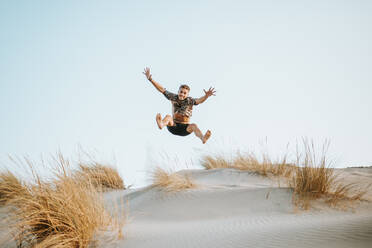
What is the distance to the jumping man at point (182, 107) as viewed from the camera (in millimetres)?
5914

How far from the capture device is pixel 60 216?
2.57 meters

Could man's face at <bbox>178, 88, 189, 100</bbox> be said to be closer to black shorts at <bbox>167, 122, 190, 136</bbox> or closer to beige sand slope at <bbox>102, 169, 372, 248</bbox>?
black shorts at <bbox>167, 122, 190, 136</bbox>

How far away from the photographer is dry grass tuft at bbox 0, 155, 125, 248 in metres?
2.49

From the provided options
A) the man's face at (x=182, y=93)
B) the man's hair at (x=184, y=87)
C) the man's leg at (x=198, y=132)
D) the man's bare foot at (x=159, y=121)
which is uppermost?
the man's hair at (x=184, y=87)

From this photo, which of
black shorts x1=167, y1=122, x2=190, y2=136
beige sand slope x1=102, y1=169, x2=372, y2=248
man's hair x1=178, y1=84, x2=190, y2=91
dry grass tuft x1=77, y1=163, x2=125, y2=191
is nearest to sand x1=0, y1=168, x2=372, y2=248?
beige sand slope x1=102, y1=169, x2=372, y2=248

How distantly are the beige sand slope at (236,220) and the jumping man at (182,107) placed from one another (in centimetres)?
112

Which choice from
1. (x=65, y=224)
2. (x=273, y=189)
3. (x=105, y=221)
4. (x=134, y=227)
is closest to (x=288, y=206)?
(x=273, y=189)

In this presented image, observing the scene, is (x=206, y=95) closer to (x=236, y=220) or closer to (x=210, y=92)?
(x=210, y=92)

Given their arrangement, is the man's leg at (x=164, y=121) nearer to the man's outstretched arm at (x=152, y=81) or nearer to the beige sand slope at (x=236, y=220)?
the man's outstretched arm at (x=152, y=81)

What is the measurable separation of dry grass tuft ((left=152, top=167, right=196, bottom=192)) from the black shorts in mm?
1005

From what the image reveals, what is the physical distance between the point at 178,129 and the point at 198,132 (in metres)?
0.45

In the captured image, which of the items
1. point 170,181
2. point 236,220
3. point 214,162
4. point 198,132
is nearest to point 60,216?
point 236,220

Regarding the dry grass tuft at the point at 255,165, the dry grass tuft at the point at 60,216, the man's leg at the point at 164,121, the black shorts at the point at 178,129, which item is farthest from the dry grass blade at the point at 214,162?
the dry grass tuft at the point at 60,216

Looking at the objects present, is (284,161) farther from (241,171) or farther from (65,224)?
(65,224)
